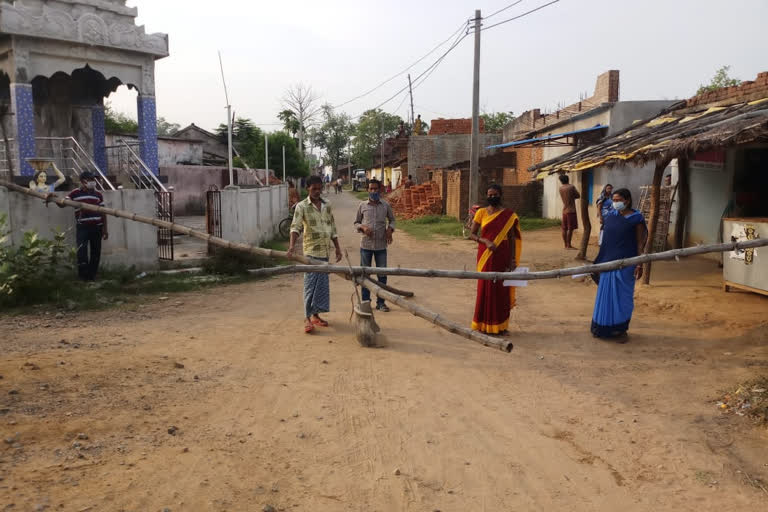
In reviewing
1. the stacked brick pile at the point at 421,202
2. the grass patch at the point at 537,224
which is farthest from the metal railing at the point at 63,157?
the stacked brick pile at the point at 421,202

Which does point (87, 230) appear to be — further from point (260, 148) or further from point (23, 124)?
point (260, 148)

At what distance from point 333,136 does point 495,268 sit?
2995 inches

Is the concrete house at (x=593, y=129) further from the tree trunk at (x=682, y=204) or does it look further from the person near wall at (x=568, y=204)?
the tree trunk at (x=682, y=204)

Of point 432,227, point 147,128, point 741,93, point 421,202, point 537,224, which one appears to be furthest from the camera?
point 421,202

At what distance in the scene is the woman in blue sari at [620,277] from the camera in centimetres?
629

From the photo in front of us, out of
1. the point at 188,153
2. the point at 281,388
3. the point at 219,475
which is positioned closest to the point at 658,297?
the point at 281,388

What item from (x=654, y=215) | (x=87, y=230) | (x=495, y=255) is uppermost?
(x=654, y=215)

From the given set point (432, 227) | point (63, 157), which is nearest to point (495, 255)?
point (63, 157)

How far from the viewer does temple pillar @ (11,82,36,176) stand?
12.6 meters

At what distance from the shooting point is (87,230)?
8789 millimetres

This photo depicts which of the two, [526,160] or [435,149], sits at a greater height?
[435,149]

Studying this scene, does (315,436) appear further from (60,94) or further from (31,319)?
(60,94)

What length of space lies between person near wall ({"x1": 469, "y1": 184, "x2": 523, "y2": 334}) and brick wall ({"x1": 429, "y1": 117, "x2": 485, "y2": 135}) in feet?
99.5

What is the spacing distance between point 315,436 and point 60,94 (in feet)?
50.1
